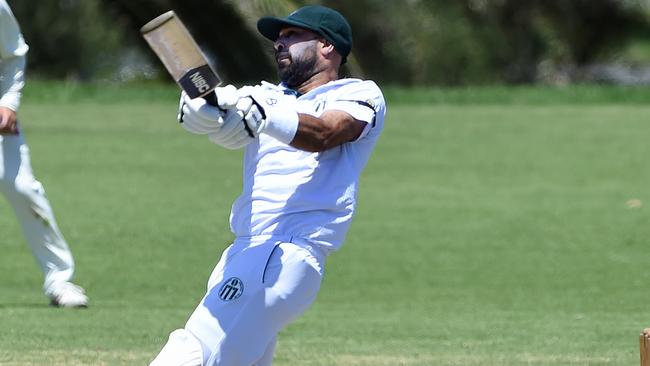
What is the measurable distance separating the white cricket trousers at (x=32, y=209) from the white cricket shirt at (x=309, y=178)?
3.74 meters

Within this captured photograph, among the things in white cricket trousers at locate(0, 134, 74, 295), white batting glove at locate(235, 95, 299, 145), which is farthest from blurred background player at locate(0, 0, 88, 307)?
white batting glove at locate(235, 95, 299, 145)

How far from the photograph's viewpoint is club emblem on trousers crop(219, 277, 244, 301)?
20.2 ft

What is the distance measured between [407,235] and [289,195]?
925cm

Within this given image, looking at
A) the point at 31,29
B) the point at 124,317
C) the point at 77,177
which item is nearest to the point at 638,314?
the point at 124,317

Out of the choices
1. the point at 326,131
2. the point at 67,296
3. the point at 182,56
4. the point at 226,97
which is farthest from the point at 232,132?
the point at 67,296

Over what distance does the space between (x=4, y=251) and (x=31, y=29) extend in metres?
20.8

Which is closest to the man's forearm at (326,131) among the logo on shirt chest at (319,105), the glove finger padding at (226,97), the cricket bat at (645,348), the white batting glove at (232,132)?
the logo on shirt chest at (319,105)

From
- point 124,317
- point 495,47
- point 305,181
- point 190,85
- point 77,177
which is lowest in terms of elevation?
point 495,47

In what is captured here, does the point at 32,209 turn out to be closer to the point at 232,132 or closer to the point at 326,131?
the point at 326,131

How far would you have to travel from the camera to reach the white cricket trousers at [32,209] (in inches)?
387

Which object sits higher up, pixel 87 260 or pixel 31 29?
pixel 87 260

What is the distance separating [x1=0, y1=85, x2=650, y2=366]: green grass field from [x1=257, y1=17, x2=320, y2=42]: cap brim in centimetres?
260

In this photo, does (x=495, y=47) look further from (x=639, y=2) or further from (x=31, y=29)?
(x=31, y=29)

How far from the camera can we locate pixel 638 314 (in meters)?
11.4
